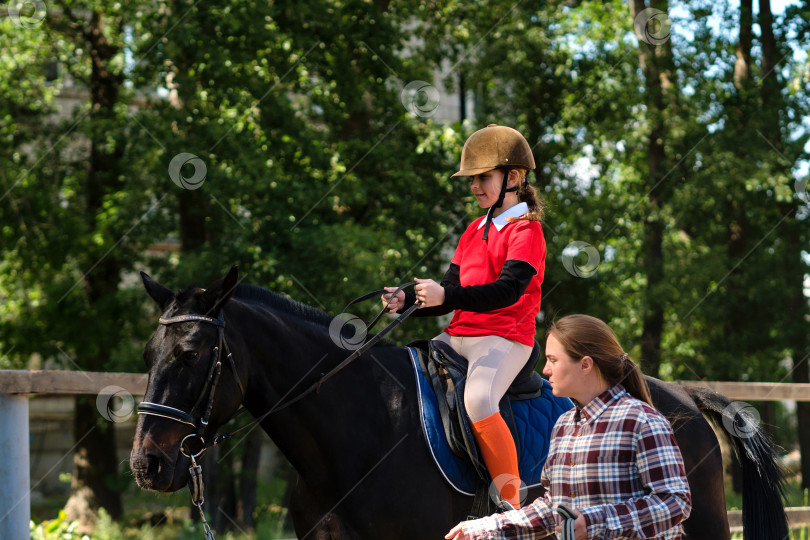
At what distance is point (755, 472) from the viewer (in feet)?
14.3

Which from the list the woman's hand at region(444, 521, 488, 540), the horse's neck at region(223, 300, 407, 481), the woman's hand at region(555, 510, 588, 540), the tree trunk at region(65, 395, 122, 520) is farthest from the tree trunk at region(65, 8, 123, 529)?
the woman's hand at region(555, 510, 588, 540)

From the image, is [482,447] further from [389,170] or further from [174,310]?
[389,170]

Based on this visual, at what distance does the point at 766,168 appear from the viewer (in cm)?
1375

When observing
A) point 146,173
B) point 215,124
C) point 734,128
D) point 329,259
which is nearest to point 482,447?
point 329,259

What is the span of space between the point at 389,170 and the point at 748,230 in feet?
24.3

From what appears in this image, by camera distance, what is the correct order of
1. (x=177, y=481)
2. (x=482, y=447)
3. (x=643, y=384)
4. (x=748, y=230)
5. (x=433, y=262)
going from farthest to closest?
(x=748, y=230) → (x=433, y=262) → (x=482, y=447) → (x=177, y=481) → (x=643, y=384)

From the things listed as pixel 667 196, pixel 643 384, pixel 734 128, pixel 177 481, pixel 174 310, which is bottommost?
pixel 177 481

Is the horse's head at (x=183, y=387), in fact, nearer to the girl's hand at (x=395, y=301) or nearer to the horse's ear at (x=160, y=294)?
the horse's ear at (x=160, y=294)

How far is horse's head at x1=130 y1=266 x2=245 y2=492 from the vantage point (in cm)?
321
